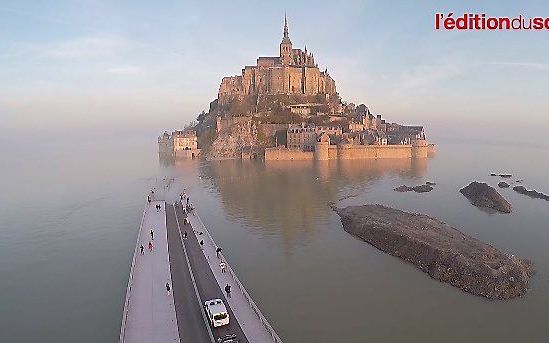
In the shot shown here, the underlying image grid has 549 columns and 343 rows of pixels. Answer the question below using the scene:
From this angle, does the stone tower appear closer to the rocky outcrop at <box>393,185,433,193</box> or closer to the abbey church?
the abbey church

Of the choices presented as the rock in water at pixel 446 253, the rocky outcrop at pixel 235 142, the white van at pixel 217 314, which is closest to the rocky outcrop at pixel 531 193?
the rock in water at pixel 446 253

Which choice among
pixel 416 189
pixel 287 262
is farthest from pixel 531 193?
pixel 287 262

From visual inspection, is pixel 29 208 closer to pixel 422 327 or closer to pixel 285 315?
pixel 285 315

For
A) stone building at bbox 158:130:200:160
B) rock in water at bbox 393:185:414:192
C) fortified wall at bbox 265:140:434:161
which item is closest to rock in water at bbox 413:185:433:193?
rock in water at bbox 393:185:414:192

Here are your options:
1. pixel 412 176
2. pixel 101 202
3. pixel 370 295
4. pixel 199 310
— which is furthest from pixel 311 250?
pixel 412 176

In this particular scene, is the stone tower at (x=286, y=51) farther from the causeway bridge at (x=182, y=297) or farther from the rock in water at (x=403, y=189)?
the causeway bridge at (x=182, y=297)
